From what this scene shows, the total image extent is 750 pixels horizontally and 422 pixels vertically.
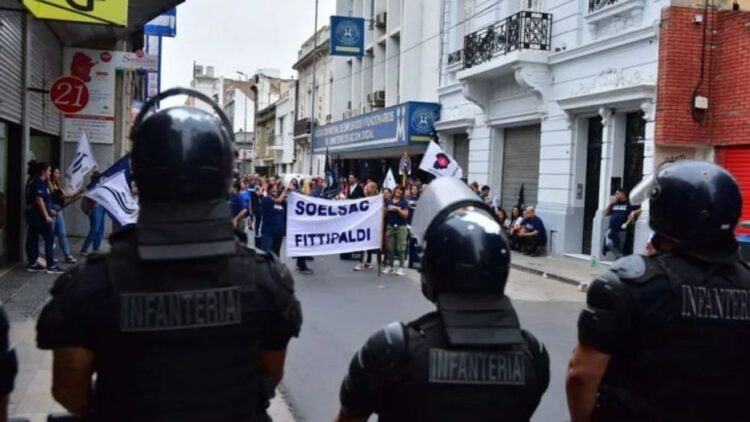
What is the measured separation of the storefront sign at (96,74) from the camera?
15.1 meters

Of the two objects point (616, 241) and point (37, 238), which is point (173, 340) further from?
point (616, 241)

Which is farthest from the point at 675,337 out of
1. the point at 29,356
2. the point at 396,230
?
the point at 396,230

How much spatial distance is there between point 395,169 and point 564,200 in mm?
14447

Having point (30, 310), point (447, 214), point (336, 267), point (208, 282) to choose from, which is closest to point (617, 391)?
point (447, 214)

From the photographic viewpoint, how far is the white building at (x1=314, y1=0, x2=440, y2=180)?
85.1ft

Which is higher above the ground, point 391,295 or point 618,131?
point 618,131

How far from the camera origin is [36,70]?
518 inches

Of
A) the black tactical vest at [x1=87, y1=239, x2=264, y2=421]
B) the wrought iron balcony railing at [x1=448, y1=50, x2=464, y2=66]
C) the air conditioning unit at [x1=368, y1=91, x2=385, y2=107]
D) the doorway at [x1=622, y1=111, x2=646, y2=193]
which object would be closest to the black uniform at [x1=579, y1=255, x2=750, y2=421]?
the black tactical vest at [x1=87, y1=239, x2=264, y2=421]

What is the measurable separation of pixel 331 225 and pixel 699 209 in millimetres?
10976

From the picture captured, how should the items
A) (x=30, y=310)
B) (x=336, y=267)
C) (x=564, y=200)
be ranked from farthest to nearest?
(x=564, y=200) < (x=336, y=267) < (x=30, y=310)

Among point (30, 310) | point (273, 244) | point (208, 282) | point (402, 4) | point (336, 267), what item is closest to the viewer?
point (208, 282)

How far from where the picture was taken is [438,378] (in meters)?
2.12

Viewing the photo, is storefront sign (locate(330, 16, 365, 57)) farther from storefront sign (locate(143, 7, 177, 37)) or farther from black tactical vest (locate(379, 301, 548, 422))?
black tactical vest (locate(379, 301, 548, 422))

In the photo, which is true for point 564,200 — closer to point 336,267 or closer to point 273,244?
point 336,267
